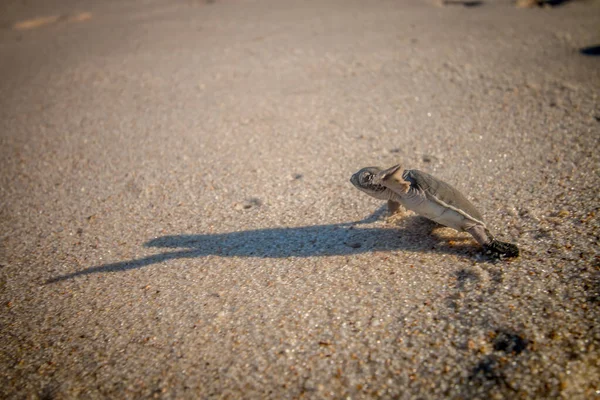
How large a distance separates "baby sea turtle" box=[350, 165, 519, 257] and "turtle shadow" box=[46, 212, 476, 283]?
5.6 inches

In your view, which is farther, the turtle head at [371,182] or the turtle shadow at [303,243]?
the turtle shadow at [303,243]

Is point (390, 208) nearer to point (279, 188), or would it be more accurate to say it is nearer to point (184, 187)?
point (279, 188)

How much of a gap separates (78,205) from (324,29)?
156 inches

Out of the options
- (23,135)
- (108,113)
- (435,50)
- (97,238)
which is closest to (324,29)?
(435,50)

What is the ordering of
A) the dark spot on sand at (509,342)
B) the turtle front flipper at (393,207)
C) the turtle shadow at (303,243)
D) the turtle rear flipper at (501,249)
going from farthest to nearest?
the turtle front flipper at (393,207) < the turtle shadow at (303,243) < the turtle rear flipper at (501,249) < the dark spot on sand at (509,342)

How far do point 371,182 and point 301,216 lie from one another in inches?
24.8

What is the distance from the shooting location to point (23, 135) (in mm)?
3654

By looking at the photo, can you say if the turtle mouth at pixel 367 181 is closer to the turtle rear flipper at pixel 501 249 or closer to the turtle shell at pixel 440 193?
the turtle shell at pixel 440 193

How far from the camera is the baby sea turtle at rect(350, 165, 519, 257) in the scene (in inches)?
77.2

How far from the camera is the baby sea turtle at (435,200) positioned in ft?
6.43

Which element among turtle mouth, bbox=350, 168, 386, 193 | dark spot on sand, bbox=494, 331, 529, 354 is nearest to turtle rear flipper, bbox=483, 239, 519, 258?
dark spot on sand, bbox=494, 331, 529, 354

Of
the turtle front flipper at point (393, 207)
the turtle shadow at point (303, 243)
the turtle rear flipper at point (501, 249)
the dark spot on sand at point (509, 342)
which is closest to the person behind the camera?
the dark spot on sand at point (509, 342)

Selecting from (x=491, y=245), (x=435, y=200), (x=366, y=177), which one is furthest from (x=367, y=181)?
(x=491, y=245)

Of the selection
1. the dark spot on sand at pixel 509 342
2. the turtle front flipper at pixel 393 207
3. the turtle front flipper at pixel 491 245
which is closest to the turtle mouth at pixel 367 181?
the turtle front flipper at pixel 393 207
